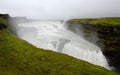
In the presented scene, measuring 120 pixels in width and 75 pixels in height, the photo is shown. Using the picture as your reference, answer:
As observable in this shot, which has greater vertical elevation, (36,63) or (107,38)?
(36,63)

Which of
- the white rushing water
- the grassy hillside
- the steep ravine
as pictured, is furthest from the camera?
the steep ravine

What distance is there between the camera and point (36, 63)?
7050cm

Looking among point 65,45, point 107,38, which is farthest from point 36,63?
point 107,38

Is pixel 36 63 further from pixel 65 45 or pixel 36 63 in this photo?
pixel 65 45

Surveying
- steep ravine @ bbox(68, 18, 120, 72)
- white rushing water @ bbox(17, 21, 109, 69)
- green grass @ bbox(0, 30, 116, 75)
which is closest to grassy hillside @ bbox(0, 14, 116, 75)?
green grass @ bbox(0, 30, 116, 75)

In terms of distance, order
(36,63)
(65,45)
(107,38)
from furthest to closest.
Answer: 1. (107,38)
2. (65,45)
3. (36,63)

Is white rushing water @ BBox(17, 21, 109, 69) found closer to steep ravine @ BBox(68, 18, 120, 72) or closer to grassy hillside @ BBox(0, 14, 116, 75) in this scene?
steep ravine @ BBox(68, 18, 120, 72)

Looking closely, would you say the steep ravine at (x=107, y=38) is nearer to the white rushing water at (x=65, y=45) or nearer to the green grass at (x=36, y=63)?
the white rushing water at (x=65, y=45)

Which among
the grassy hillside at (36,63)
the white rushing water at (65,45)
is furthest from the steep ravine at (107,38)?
the grassy hillside at (36,63)

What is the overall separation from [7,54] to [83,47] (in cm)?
7745

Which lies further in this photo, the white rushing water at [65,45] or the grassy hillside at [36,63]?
the white rushing water at [65,45]

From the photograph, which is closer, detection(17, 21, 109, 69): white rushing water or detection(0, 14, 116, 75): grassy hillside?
detection(0, 14, 116, 75): grassy hillside

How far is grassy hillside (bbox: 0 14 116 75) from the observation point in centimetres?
6656

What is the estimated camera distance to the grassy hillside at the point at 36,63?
218 ft
